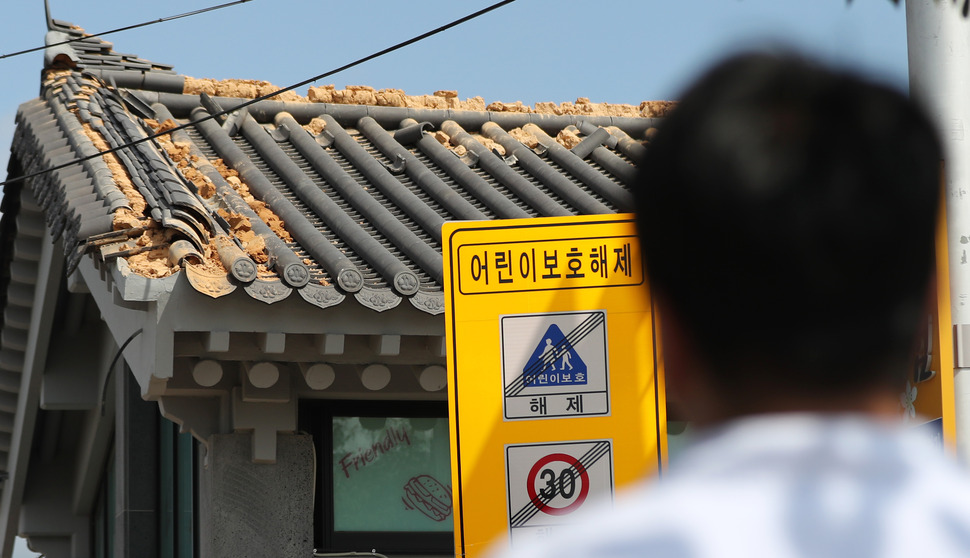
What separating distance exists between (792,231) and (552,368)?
2752 mm

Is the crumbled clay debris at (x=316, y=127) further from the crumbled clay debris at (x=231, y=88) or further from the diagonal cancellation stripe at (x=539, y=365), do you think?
the diagonal cancellation stripe at (x=539, y=365)

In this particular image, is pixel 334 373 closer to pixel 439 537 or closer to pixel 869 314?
pixel 439 537

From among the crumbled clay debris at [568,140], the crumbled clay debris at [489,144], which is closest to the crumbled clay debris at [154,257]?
the crumbled clay debris at [489,144]

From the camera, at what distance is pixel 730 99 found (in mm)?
1076

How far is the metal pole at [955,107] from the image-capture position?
3119mm

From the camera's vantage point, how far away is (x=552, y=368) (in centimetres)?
376

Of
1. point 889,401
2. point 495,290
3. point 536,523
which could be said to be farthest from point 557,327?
point 889,401

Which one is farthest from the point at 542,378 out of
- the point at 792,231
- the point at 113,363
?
the point at 113,363

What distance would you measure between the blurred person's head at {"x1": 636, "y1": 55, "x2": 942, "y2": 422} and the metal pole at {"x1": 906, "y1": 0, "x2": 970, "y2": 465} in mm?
2155

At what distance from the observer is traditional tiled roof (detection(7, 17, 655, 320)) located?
4.96m

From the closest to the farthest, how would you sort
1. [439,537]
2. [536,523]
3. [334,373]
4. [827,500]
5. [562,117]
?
[827,500], [536,523], [334,373], [439,537], [562,117]

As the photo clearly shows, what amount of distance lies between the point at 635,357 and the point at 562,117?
4.10 metres

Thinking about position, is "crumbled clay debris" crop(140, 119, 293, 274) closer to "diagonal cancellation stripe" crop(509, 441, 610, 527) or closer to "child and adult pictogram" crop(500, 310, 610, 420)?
"child and adult pictogram" crop(500, 310, 610, 420)

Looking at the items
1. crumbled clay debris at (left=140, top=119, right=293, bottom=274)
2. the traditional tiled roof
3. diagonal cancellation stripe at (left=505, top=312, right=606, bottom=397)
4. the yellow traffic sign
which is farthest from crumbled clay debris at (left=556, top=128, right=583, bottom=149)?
diagonal cancellation stripe at (left=505, top=312, right=606, bottom=397)
